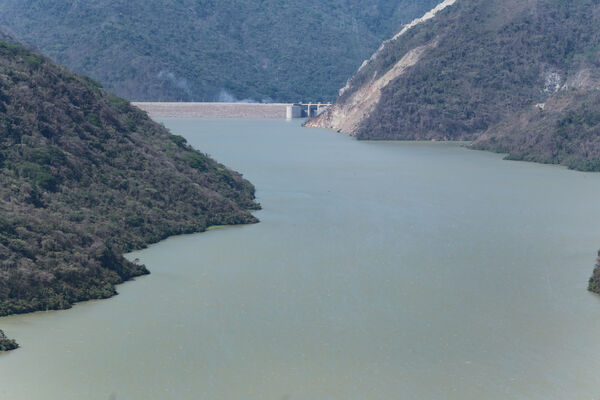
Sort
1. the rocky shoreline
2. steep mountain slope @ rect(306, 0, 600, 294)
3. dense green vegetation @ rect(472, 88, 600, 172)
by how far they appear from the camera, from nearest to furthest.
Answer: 1. the rocky shoreline
2. dense green vegetation @ rect(472, 88, 600, 172)
3. steep mountain slope @ rect(306, 0, 600, 294)

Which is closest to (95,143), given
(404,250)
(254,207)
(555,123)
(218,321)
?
(254,207)

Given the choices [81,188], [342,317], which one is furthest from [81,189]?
[342,317]

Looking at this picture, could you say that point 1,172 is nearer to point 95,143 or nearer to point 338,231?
point 95,143

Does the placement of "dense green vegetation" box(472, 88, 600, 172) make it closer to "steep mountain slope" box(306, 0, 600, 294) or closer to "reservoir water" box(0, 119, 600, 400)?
"steep mountain slope" box(306, 0, 600, 294)

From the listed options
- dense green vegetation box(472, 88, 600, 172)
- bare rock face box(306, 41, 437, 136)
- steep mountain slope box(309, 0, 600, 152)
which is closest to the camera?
dense green vegetation box(472, 88, 600, 172)

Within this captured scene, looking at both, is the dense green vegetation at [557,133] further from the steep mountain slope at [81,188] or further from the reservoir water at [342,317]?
the steep mountain slope at [81,188]

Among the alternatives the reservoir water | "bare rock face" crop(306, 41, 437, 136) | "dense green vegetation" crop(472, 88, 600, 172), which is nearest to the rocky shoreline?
the reservoir water
